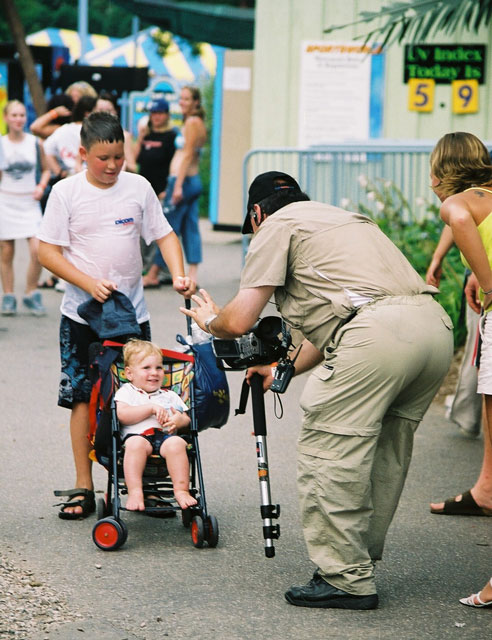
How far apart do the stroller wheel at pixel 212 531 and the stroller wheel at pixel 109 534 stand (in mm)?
380

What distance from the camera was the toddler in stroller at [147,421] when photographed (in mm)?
5508

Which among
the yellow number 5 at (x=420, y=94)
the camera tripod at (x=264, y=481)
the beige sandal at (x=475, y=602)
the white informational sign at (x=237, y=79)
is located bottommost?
the beige sandal at (x=475, y=602)

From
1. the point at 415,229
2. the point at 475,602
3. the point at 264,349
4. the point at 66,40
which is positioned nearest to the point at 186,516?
the point at 264,349

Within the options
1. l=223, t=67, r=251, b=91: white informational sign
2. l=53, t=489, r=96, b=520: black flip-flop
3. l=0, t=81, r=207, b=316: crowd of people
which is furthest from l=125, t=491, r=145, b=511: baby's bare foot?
l=223, t=67, r=251, b=91: white informational sign

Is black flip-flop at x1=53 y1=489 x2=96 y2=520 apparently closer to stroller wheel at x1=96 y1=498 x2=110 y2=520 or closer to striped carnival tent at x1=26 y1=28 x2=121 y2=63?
stroller wheel at x1=96 y1=498 x2=110 y2=520

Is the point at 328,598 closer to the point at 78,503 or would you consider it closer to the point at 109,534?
the point at 109,534

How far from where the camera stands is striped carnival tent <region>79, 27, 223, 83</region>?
3353cm

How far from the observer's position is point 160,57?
36000 millimetres

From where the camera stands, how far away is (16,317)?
1188 centimetres

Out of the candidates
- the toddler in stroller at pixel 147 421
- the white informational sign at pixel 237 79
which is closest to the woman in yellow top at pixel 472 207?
the toddler in stroller at pixel 147 421

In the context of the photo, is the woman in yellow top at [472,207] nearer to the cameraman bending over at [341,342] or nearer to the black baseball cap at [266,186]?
the cameraman bending over at [341,342]

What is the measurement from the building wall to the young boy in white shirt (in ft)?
27.7

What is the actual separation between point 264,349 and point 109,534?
123 centimetres

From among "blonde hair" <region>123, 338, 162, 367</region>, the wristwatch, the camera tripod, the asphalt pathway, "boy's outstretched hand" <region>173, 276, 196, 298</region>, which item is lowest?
the asphalt pathway
